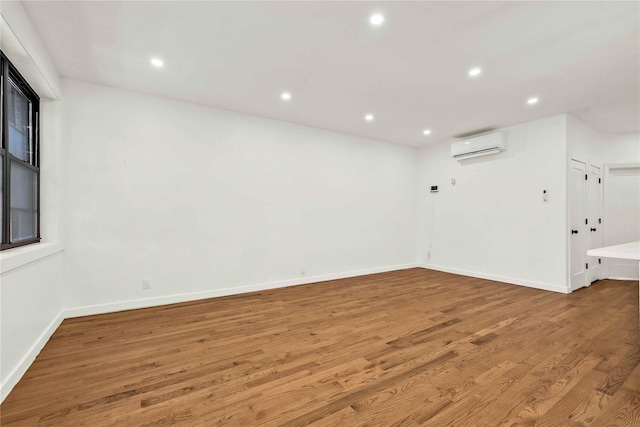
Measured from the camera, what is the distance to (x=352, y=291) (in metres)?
4.47

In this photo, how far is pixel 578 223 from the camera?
470cm

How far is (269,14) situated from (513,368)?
11.1 feet

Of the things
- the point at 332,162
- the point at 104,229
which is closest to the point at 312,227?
the point at 332,162

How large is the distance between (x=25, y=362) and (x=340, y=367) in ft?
7.82

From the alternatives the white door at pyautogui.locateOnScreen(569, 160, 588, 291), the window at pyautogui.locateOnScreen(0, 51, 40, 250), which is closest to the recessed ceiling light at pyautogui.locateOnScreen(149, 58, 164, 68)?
the window at pyautogui.locateOnScreen(0, 51, 40, 250)

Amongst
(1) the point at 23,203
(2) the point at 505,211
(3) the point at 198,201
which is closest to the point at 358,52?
(3) the point at 198,201

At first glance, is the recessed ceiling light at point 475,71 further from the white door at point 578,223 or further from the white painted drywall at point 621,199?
the white painted drywall at point 621,199

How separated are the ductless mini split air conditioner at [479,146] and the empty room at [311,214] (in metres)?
0.04

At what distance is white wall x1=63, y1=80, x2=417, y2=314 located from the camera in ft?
11.1

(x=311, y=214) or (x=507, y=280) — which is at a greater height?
(x=311, y=214)

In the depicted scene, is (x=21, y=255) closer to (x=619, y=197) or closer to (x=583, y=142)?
(x=583, y=142)

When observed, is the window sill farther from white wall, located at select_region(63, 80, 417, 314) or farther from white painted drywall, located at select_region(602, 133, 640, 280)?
white painted drywall, located at select_region(602, 133, 640, 280)

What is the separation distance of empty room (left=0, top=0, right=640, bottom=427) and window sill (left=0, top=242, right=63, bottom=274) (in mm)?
31

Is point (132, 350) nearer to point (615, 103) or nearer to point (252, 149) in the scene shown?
point (252, 149)
